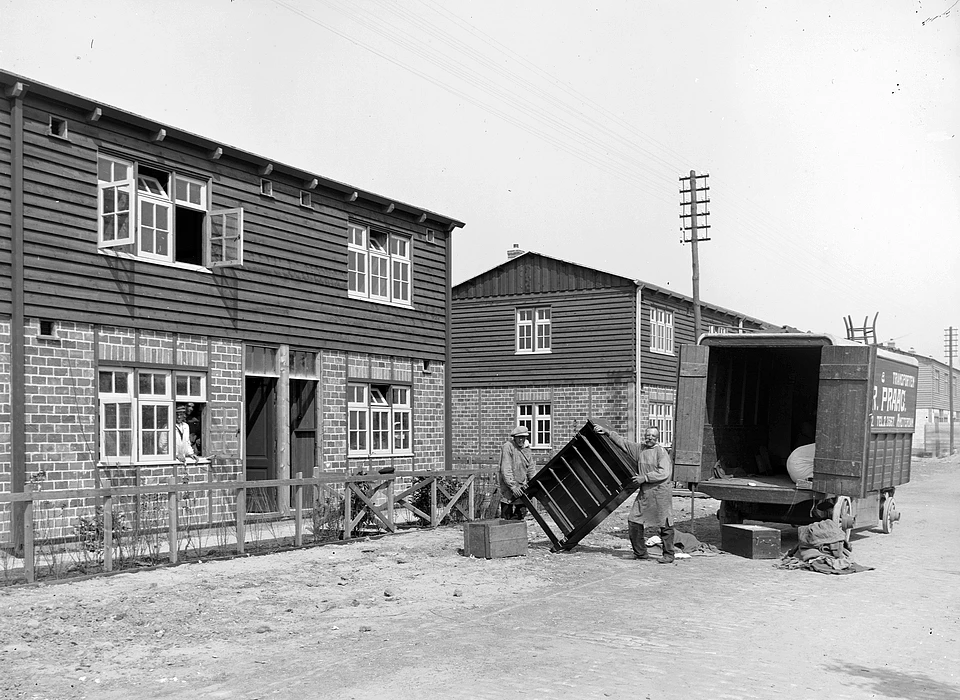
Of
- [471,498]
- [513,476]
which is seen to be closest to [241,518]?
[513,476]

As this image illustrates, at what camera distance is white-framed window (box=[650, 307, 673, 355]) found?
33.7 meters

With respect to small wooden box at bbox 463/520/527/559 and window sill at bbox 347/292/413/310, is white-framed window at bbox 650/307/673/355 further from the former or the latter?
small wooden box at bbox 463/520/527/559

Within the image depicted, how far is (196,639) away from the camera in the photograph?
27.6 feet

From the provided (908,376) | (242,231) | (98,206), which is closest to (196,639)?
(98,206)

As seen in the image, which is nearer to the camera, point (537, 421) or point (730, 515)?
point (730, 515)

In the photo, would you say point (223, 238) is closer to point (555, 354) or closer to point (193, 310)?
point (193, 310)

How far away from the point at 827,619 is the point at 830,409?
529 centimetres

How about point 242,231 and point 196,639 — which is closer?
point 196,639

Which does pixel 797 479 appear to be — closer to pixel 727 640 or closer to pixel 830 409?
pixel 830 409

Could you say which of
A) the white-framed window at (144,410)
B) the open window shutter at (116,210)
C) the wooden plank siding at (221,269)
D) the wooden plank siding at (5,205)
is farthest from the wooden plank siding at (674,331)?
the wooden plank siding at (5,205)

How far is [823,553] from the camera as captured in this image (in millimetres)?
12984

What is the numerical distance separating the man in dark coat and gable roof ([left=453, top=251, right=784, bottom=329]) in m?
18.9

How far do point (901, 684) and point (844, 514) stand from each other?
8007 millimetres

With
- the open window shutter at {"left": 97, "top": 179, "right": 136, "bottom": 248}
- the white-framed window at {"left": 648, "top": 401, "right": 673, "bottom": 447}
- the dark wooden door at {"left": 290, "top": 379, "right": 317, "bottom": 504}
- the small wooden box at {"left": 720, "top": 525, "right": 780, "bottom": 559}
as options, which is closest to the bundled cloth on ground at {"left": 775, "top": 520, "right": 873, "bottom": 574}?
the small wooden box at {"left": 720, "top": 525, "right": 780, "bottom": 559}
